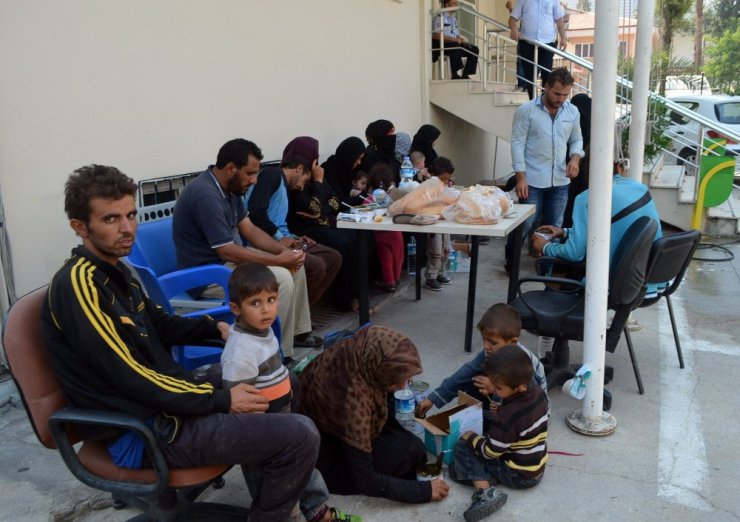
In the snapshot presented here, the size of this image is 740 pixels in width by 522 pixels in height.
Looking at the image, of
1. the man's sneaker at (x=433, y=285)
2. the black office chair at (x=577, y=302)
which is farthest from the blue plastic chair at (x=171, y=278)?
the man's sneaker at (x=433, y=285)

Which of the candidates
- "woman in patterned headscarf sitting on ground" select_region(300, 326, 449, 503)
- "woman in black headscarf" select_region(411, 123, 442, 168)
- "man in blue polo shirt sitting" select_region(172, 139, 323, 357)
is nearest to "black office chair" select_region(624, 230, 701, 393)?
"woman in patterned headscarf sitting on ground" select_region(300, 326, 449, 503)

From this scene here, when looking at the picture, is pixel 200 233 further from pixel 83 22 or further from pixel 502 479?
pixel 502 479

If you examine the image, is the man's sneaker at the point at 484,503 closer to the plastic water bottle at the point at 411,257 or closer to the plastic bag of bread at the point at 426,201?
the plastic bag of bread at the point at 426,201

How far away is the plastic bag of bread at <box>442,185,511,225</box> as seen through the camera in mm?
3975

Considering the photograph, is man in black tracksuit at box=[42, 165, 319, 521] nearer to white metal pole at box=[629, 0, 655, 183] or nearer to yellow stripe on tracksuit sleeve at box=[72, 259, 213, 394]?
yellow stripe on tracksuit sleeve at box=[72, 259, 213, 394]

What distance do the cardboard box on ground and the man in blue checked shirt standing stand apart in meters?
2.56

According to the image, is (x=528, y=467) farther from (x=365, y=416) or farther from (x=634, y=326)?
(x=634, y=326)

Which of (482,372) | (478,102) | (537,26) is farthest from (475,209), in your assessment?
(537,26)

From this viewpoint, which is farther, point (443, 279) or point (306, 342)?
point (443, 279)

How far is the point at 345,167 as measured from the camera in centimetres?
559

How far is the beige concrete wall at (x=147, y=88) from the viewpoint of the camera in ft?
11.1

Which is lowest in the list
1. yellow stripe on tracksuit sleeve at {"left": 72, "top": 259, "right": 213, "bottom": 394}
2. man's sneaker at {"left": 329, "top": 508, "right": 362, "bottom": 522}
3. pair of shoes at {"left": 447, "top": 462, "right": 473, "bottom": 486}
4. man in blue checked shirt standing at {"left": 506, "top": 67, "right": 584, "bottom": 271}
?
pair of shoes at {"left": 447, "top": 462, "right": 473, "bottom": 486}

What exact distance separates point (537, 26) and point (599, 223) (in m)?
5.88

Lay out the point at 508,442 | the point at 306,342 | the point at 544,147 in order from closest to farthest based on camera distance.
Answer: the point at 508,442 → the point at 306,342 → the point at 544,147
